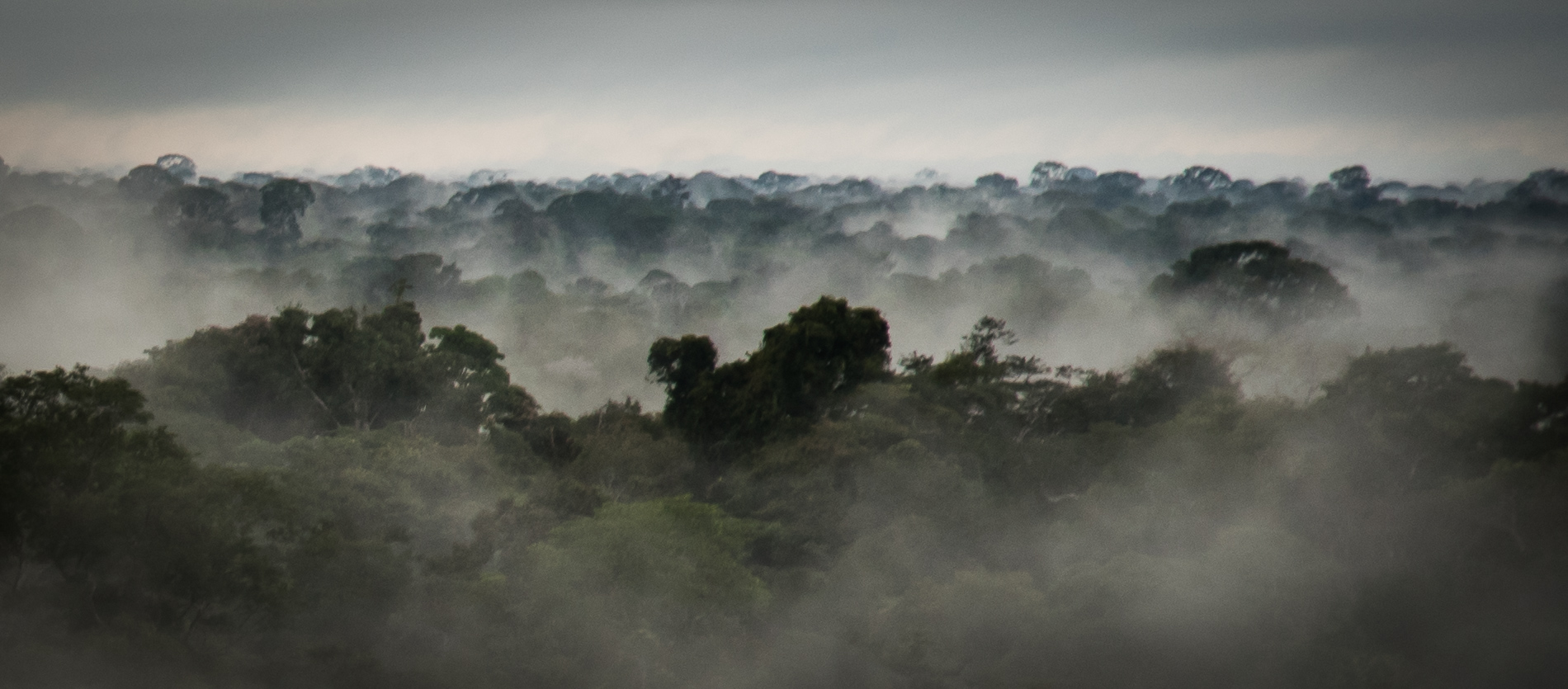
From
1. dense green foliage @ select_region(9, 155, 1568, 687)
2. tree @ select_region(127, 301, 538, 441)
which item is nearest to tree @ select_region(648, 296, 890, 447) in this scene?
dense green foliage @ select_region(9, 155, 1568, 687)

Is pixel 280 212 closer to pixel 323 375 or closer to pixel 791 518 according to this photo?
pixel 323 375

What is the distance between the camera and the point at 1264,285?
42719 mm

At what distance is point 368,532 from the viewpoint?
16125 millimetres

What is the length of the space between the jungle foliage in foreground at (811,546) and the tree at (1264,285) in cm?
2322

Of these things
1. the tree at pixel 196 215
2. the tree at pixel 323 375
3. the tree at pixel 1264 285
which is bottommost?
the tree at pixel 323 375

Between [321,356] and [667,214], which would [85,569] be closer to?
[321,356]

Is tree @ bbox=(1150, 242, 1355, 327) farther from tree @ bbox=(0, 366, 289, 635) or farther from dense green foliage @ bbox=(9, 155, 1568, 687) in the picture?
tree @ bbox=(0, 366, 289, 635)

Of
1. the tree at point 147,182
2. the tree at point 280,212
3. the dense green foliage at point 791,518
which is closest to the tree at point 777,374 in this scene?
the dense green foliage at point 791,518

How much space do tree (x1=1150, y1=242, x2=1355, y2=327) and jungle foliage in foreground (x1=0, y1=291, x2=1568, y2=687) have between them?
2322 centimetres

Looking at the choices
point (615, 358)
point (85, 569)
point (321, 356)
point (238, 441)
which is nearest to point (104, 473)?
point (85, 569)

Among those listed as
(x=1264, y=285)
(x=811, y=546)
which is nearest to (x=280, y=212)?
(x=1264, y=285)

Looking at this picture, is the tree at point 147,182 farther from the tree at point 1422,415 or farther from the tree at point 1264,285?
the tree at point 1422,415

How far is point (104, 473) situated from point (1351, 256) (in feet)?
266

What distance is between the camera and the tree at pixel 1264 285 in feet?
137
